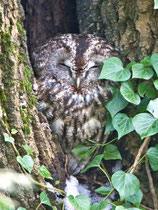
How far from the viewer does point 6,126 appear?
1.52 metres

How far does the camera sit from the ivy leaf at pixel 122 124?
1.74m

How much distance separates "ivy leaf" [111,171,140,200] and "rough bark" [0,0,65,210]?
0.36m

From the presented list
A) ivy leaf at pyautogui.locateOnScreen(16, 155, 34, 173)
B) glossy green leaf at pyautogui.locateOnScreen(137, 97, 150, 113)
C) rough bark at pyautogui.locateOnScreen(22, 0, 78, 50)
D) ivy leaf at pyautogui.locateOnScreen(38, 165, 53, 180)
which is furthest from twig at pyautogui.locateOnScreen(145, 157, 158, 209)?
rough bark at pyautogui.locateOnScreen(22, 0, 78, 50)

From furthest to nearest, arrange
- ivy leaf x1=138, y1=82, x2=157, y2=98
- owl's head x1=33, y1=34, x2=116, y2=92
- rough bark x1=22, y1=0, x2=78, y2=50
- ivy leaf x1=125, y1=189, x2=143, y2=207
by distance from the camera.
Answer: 1. rough bark x1=22, y1=0, x2=78, y2=50
2. owl's head x1=33, y1=34, x2=116, y2=92
3. ivy leaf x1=138, y1=82, x2=157, y2=98
4. ivy leaf x1=125, y1=189, x2=143, y2=207

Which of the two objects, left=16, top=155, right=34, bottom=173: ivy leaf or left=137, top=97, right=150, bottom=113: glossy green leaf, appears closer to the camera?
left=16, top=155, right=34, bottom=173: ivy leaf

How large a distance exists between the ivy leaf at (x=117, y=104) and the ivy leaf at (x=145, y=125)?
23 cm

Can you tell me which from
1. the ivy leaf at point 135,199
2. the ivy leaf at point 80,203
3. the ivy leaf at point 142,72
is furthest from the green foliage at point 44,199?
the ivy leaf at point 142,72

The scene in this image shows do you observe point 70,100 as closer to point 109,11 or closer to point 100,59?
point 100,59

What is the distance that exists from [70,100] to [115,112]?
1.11 feet

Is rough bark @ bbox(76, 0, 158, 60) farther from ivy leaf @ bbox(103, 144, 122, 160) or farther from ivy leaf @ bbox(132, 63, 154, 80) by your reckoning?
ivy leaf @ bbox(103, 144, 122, 160)

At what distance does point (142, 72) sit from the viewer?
1.74 m

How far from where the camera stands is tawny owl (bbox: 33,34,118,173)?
2.02m

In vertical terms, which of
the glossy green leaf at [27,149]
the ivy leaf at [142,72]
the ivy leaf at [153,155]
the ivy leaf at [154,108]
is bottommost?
the ivy leaf at [153,155]

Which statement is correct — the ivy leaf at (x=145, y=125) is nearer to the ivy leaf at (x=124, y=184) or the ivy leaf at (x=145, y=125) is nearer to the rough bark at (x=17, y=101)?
the ivy leaf at (x=124, y=184)
